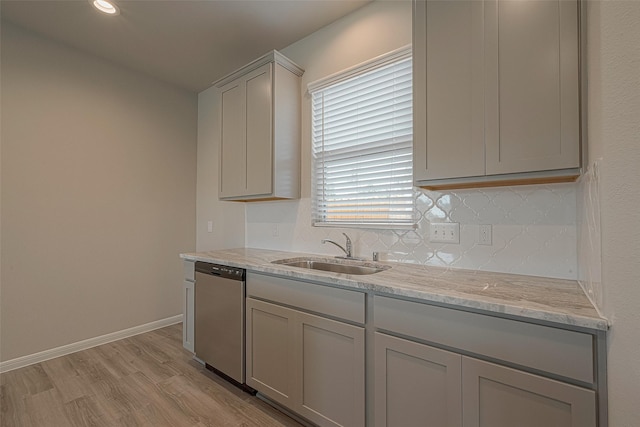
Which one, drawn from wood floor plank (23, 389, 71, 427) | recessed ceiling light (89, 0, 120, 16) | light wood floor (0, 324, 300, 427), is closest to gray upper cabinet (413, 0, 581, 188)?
light wood floor (0, 324, 300, 427)

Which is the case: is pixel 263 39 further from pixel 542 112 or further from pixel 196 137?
pixel 542 112

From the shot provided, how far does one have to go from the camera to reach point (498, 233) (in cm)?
164

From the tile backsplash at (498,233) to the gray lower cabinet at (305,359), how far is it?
71 centimetres

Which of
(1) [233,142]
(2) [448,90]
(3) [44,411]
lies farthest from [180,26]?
(3) [44,411]

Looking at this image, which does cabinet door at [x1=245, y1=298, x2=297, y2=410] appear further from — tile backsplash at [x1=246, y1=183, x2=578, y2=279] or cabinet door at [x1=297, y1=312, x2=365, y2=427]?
tile backsplash at [x1=246, y1=183, x2=578, y2=279]

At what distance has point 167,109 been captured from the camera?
136 inches

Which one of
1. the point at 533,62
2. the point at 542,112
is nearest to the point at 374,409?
the point at 542,112

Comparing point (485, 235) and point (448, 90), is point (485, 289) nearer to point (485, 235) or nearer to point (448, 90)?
point (485, 235)

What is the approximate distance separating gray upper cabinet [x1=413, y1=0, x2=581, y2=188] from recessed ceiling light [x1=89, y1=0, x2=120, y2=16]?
2171 mm

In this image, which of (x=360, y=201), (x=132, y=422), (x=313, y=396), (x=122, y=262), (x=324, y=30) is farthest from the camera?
(x=122, y=262)

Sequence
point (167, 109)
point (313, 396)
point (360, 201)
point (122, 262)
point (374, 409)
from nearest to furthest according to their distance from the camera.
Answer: point (374, 409) < point (313, 396) < point (360, 201) < point (122, 262) < point (167, 109)

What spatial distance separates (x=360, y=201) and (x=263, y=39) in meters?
1.69

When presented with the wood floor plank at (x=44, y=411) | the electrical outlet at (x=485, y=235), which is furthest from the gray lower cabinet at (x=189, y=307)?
the electrical outlet at (x=485, y=235)

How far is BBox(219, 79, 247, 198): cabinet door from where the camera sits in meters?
2.63
